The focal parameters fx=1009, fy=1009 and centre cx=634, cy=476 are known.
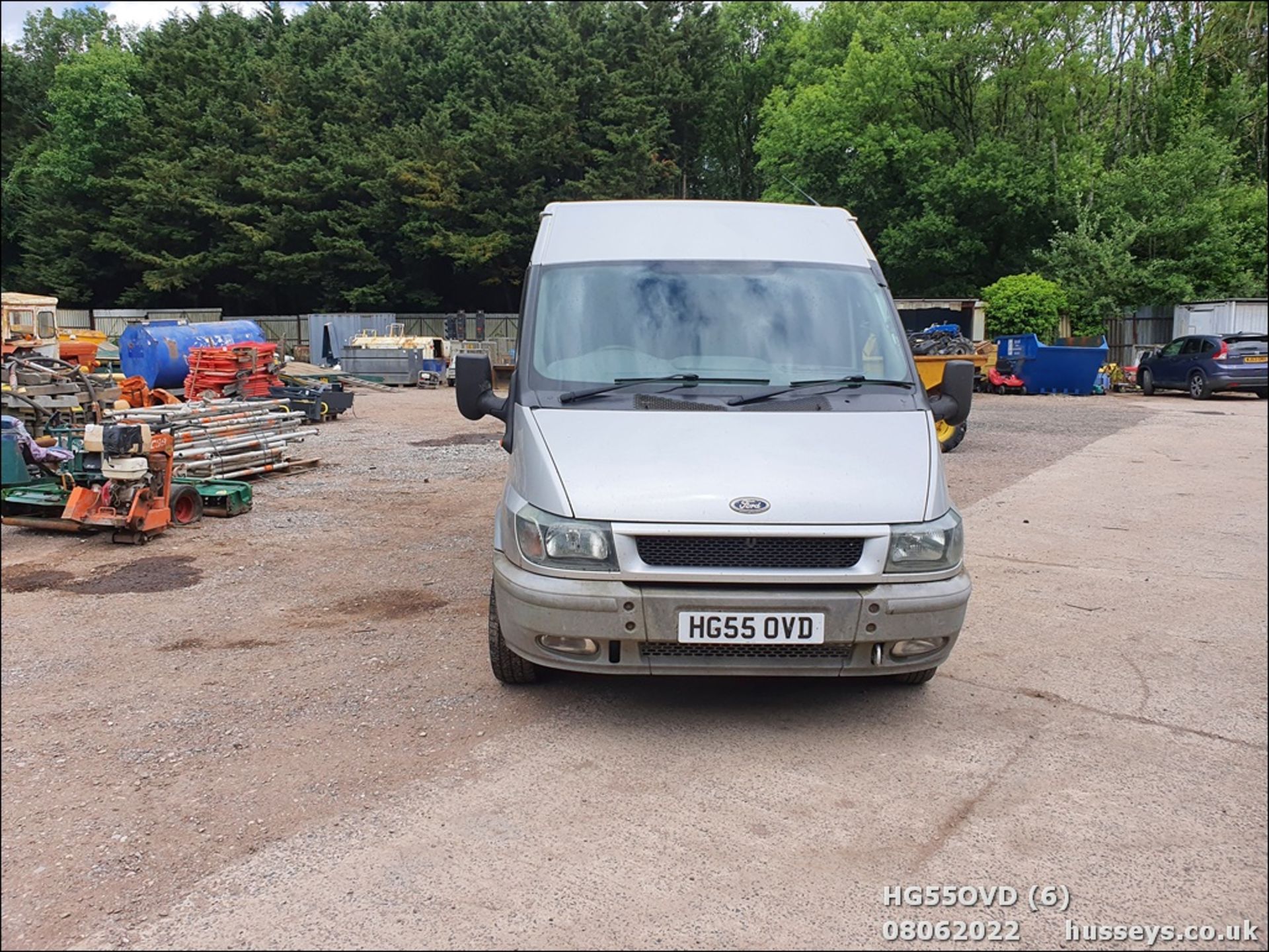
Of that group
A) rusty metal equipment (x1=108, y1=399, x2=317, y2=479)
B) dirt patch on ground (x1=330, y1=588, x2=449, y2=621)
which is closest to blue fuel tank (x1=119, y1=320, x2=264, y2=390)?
rusty metal equipment (x1=108, y1=399, x2=317, y2=479)

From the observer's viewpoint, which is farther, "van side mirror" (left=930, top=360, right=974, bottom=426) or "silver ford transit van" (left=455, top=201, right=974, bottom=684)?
"van side mirror" (left=930, top=360, right=974, bottom=426)

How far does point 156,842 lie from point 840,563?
2821 mm

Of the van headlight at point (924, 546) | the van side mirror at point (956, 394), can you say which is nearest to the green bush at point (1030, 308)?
the van side mirror at point (956, 394)

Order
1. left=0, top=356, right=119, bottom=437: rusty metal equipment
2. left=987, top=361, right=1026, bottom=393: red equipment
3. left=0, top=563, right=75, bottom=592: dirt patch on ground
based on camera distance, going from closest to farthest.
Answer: left=0, top=563, right=75, bottom=592: dirt patch on ground → left=0, top=356, right=119, bottom=437: rusty metal equipment → left=987, top=361, right=1026, bottom=393: red equipment

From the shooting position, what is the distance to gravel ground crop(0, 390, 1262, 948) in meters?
3.32

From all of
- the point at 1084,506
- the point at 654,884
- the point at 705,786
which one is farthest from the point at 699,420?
the point at 1084,506

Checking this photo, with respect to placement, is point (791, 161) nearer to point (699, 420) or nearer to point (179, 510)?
point (179, 510)

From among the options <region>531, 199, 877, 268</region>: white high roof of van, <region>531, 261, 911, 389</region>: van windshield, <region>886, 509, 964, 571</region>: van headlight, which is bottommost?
<region>886, 509, 964, 571</region>: van headlight

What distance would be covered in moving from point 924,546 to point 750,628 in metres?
0.84

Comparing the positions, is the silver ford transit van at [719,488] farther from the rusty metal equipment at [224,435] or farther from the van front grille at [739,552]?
the rusty metal equipment at [224,435]

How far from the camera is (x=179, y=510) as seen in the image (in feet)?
31.7

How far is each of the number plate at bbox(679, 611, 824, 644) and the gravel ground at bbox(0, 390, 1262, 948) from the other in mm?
1047

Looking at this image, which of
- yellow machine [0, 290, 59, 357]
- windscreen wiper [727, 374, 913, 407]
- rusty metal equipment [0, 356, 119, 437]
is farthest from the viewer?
yellow machine [0, 290, 59, 357]

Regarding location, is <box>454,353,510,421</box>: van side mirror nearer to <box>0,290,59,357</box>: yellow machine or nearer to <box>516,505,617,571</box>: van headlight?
<box>516,505,617,571</box>: van headlight
